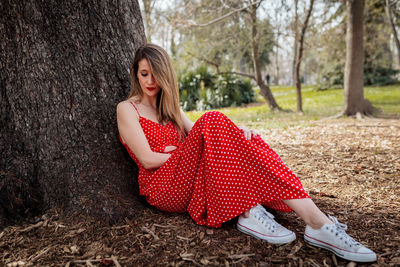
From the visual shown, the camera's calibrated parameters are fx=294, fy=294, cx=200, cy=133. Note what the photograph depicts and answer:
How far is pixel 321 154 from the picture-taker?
12.5 feet

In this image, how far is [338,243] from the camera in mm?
1739

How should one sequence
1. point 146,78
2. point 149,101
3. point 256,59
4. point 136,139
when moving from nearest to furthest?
point 136,139
point 146,78
point 149,101
point 256,59

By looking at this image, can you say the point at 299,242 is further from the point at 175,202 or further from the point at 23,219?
the point at 23,219

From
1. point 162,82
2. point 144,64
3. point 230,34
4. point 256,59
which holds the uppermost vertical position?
point 230,34

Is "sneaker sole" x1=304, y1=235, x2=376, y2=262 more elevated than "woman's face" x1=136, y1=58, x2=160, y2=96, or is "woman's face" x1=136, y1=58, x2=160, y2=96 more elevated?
"woman's face" x1=136, y1=58, x2=160, y2=96

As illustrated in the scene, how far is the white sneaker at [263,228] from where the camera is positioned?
188cm

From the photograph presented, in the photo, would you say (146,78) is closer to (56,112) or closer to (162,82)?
(162,82)

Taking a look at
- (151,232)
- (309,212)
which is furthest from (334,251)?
(151,232)

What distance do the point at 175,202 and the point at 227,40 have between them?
9055 millimetres

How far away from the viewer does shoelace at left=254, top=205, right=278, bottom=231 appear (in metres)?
1.91

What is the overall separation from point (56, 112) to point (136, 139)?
617 millimetres

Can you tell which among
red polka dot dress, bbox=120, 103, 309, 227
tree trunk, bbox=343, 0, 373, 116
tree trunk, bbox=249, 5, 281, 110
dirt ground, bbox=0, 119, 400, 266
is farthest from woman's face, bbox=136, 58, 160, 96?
tree trunk, bbox=249, 5, 281, 110

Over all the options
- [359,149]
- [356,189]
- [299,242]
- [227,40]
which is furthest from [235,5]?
[299,242]

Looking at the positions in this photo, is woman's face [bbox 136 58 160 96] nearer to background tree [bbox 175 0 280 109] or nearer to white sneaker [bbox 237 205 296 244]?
white sneaker [bbox 237 205 296 244]
